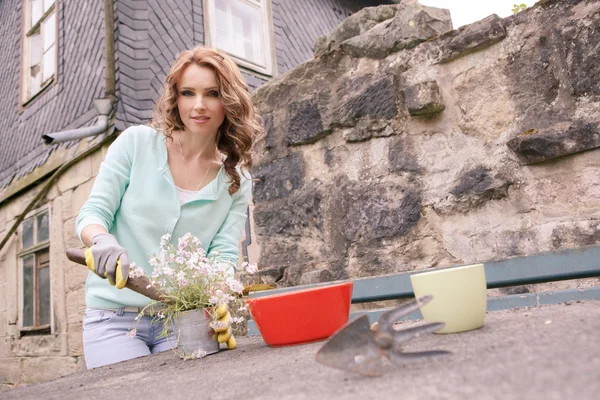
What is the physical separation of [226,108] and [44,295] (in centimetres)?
431

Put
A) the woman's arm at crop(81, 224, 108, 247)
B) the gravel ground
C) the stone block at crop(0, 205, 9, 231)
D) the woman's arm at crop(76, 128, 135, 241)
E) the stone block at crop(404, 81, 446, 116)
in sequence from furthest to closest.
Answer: the stone block at crop(0, 205, 9, 231) < the stone block at crop(404, 81, 446, 116) < the woman's arm at crop(76, 128, 135, 241) < the woman's arm at crop(81, 224, 108, 247) < the gravel ground

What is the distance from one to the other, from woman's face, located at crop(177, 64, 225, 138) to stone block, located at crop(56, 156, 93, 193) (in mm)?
3086

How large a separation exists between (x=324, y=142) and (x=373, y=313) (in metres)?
0.75

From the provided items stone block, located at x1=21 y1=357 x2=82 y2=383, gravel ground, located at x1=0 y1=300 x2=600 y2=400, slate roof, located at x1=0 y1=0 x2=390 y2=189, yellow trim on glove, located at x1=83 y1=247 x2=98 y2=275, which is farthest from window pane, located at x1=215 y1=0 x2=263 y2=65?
gravel ground, located at x1=0 y1=300 x2=600 y2=400

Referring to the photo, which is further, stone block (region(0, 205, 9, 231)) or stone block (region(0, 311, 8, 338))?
stone block (region(0, 205, 9, 231))

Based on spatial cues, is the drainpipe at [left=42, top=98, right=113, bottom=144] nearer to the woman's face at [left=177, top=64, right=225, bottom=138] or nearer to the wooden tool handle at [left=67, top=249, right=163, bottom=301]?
the woman's face at [left=177, top=64, right=225, bottom=138]

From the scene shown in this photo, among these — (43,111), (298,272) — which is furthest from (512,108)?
(43,111)

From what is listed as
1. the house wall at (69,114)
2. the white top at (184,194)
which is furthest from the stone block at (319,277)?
the house wall at (69,114)

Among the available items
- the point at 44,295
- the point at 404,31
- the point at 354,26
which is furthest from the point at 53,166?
the point at 404,31

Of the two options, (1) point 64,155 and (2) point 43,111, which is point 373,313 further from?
(2) point 43,111

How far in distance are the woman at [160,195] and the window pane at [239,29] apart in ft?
12.1

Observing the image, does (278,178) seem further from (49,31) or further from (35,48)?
(35,48)

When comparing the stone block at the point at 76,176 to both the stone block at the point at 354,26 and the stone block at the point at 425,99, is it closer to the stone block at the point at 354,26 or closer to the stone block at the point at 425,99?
the stone block at the point at 354,26

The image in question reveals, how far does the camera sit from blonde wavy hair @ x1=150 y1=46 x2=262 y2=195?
151cm
